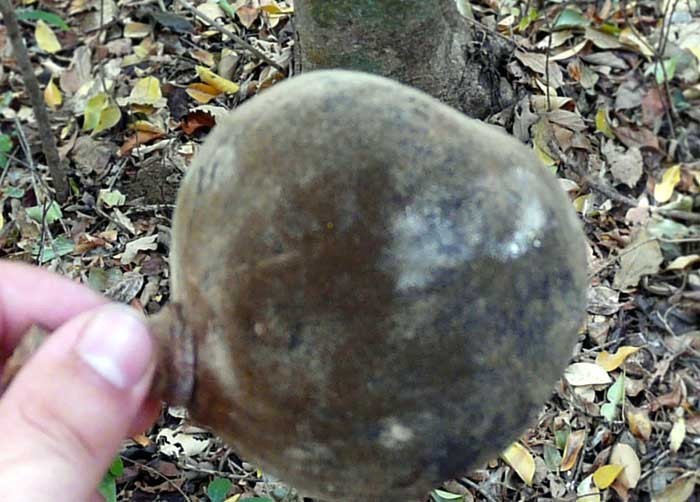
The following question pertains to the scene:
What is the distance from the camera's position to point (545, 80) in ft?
7.43

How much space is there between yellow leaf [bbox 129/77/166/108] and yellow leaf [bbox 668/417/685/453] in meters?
1.50

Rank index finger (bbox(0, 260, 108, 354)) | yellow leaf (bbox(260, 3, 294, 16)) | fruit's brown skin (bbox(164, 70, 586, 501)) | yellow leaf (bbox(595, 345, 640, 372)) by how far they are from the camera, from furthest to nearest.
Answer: yellow leaf (bbox(260, 3, 294, 16))
yellow leaf (bbox(595, 345, 640, 372))
index finger (bbox(0, 260, 108, 354))
fruit's brown skin (bbox(164, 70, 586, 501))

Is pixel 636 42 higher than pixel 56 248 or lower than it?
higher

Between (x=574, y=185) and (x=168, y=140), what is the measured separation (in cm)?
104

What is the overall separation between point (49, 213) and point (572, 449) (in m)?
1.36

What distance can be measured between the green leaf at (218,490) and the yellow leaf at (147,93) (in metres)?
1.08

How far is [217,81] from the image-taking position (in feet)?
7.59

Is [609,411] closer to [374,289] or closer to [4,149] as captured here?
[374,289]

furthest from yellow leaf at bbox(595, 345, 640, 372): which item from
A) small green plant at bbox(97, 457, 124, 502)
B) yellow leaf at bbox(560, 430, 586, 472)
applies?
small green plant at bbox(97, 457, 124, 502)

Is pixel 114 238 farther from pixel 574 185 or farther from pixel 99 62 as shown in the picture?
pixel 574 185

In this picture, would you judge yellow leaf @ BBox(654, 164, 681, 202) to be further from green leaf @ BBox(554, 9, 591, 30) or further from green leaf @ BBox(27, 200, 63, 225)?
green leaf @ BBox(27, 200, 63, 225)

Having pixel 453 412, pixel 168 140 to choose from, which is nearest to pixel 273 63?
pixel 168 140

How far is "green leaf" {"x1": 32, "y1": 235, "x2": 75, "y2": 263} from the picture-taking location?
6.85ft

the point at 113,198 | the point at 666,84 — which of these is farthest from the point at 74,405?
the point at 666,84
